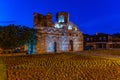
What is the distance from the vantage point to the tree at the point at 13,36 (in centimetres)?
2897

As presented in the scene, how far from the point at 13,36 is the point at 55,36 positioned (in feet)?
40.9

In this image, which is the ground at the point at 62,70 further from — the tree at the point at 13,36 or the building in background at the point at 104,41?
the building in background at the point at 104,41

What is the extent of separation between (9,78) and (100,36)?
61201 mm

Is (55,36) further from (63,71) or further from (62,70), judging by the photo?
(63,71)

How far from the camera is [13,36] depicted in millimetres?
29359

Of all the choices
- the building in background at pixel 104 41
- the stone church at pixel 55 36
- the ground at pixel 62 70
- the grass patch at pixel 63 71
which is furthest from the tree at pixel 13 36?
the building in background at pixel 104 41

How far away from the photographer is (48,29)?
3881 centimetres

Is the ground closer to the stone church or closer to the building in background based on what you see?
the stone church

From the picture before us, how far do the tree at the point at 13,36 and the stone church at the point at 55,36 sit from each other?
17.6 ft

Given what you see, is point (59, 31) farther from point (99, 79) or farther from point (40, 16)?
point (99, 79)

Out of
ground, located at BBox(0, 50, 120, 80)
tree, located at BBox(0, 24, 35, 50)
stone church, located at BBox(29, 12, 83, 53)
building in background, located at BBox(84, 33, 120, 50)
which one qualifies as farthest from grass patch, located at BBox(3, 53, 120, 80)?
building in background, located at BBox(84, 33, 120, 50)

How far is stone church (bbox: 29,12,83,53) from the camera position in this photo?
37.5 meters

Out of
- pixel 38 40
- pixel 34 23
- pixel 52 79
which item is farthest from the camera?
pixel 34 23

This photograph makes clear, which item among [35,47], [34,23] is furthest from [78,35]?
[35,47]
